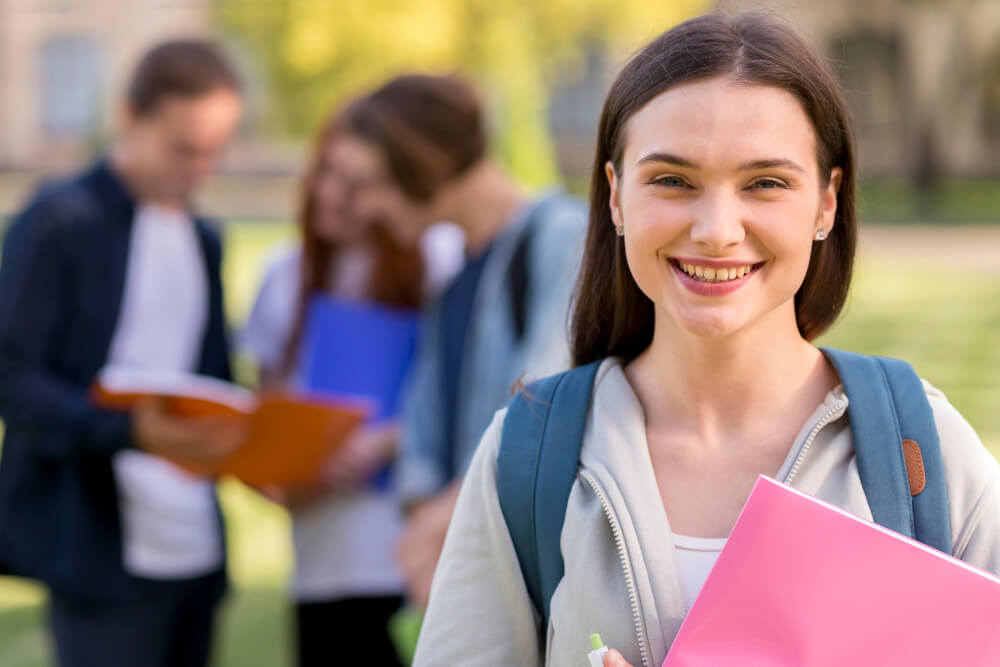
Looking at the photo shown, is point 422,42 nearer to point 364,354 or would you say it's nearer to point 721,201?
point 364,354

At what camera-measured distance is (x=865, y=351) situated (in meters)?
10.3

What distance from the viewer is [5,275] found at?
311 cm

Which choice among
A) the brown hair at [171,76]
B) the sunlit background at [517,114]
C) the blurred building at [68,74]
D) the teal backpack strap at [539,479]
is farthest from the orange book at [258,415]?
the blurred building at [68,74]

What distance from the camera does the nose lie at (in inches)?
53.7

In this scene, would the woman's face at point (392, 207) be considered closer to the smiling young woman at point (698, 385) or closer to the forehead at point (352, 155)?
the forehead at point (352, 155)

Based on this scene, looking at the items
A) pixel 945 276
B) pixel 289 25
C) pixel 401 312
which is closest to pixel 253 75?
pixel 289 25

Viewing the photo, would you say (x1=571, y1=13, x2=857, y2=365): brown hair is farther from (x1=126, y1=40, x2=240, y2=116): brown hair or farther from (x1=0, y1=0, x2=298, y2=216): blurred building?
(x1=0, y1=0, x2=298, y2=216): blurred building

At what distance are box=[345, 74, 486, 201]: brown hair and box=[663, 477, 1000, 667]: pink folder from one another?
1.96 metres

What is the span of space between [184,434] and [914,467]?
2.23m

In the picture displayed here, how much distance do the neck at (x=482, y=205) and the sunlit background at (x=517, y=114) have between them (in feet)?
1.14

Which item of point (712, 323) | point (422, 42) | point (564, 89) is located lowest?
point (712, 323)

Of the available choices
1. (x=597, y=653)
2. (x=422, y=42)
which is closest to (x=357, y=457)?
(x=597, y=653)

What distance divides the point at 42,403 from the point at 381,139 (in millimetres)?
1052

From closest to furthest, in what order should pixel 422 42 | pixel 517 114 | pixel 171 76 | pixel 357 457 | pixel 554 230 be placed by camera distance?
1. pixel 554 230
2. pixel 171 76
3. pixel 357 457
4. pixel 422 42
5. pixel 517 114
